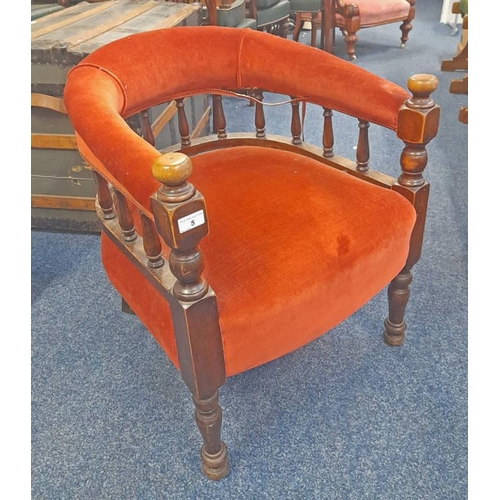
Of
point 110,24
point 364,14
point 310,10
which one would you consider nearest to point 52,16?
point 110,24

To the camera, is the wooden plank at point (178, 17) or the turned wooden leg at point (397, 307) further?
the wooden plank at point (178, 17)

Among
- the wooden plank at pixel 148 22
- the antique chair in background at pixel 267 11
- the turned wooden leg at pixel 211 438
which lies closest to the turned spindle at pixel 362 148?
the turned wooden leg at pixel 211 438

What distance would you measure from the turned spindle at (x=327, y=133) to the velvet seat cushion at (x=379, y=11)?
9.27 ft

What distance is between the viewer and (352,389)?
129cm

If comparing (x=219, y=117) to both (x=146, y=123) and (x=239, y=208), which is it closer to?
(x=146, y=123)

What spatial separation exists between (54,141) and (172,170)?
4.18 ft

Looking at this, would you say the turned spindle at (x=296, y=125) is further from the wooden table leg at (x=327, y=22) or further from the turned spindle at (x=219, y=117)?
the wooden table leg at (x=327, y=22)

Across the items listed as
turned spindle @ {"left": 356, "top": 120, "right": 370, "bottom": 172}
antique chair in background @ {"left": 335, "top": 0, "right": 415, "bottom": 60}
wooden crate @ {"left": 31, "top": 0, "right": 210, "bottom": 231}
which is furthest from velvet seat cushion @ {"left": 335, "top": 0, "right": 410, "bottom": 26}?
turned spindle @ {"left": 356, "top": 120, "right": 370, "bottom": 172}

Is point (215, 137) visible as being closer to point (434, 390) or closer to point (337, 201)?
point (337, 201)

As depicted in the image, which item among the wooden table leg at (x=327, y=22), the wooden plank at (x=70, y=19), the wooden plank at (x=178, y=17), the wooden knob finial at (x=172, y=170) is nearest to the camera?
the wooden knob finial at (x=172, y=170)

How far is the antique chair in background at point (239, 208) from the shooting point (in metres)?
0.81

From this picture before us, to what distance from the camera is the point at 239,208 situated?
1.04 m

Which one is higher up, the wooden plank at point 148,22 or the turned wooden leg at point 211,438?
the wooden plank at point 148,22

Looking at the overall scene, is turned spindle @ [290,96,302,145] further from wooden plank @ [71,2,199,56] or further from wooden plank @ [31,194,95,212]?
wooden plank @ [31,194,95,212]
